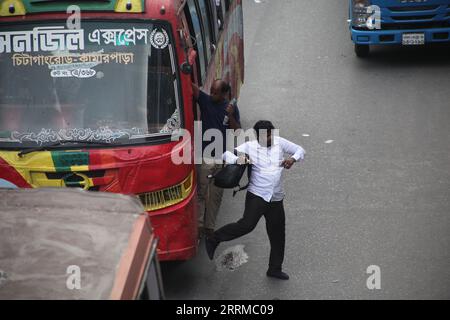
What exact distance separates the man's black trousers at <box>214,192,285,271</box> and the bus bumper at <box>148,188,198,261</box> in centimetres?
48

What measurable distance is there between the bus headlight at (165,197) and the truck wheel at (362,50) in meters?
8.39

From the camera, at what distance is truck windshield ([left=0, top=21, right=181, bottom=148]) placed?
Answer: 28.4ft

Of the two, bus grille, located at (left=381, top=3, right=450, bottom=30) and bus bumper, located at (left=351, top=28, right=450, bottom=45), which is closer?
bus grille, located at (left=381, top=3, right=450, bottom=30)

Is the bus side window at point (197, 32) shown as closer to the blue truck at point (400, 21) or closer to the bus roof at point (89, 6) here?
the bus roof at point (89, 6)

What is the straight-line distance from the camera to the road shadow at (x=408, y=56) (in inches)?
652

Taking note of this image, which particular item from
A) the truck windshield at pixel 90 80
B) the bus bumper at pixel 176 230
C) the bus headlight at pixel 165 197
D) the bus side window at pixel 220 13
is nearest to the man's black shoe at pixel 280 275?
the bus bumper at pixel 176 230

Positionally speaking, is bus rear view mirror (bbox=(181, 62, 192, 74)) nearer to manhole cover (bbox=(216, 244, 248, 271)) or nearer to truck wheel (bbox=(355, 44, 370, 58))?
manhole cover (bbox=(216, 244, 248, 271))

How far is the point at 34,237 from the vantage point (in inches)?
208

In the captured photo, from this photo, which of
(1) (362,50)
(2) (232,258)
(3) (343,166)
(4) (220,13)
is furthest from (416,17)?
(2) (232,258)

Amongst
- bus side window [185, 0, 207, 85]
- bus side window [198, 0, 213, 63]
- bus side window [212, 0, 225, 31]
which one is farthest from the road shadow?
bus side window [185, 0, 207, 85]

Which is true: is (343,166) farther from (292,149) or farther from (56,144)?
(56,144)

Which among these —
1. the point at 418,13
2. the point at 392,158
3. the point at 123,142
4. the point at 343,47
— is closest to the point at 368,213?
the point at 392,158

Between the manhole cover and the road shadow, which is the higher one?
the road shadow
